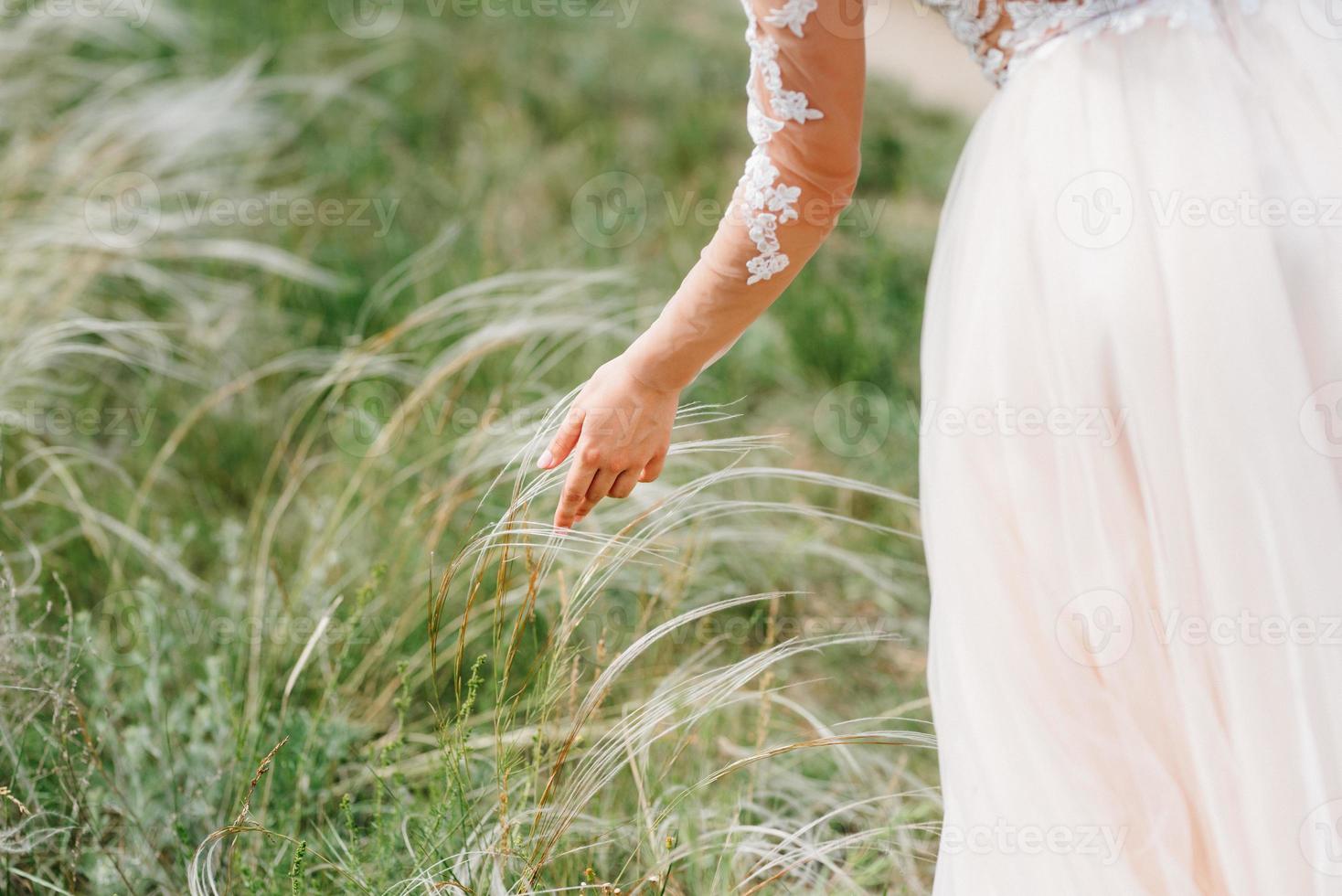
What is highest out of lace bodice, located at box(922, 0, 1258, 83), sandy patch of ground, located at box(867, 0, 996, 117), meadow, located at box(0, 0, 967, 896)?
sandy patch of ground, located at box(867, 0, 996, 117)

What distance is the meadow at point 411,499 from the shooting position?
5.20 feet

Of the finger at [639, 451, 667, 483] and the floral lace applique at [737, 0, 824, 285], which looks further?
the finger at [639, 451, 667, 483]

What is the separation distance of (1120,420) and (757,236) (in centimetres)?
44

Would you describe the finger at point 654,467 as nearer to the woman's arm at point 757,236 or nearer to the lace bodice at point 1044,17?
the woman's arm at point 757,236

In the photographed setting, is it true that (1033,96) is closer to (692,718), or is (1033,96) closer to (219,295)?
(692,718)

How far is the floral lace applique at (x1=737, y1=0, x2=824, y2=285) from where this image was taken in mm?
1091

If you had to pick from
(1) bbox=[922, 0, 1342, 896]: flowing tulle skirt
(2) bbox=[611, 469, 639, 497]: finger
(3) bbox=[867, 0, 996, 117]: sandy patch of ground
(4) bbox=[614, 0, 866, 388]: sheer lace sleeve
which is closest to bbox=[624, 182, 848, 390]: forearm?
(4) bbox=[614, 0, 866, 388]: sheer lace sleeve

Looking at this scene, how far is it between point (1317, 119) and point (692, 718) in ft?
3.38

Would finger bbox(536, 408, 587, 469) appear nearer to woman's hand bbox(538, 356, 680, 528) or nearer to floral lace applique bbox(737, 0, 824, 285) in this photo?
woman's hand bbox(538, 356, 680, 528)

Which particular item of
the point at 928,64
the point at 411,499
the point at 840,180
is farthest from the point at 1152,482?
the point at 928,64

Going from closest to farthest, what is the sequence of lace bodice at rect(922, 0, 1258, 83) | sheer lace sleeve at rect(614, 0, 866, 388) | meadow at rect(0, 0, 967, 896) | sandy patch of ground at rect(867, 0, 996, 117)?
sheer lace sleeve at rect(614, 0, 866, 388) < lace bodice at rect(922, 0, 1258, 83) < meadow at rect(0, 0, 967, 896) < sandy patch of ground at rect(867, 0, 996, 117)

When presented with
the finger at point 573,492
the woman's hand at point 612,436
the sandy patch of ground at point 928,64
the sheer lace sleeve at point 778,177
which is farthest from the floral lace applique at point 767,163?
the sandy patch of ground at point 928,64

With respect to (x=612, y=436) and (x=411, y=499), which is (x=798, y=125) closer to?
(x=612, y=436)

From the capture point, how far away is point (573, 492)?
1.29 meters
